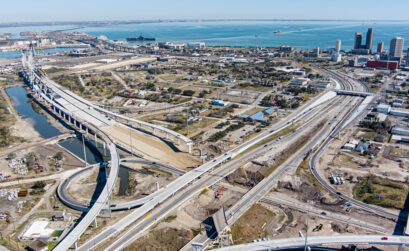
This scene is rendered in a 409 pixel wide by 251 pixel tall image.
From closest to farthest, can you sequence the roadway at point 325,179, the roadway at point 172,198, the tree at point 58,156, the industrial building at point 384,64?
1. the roadway at point 172,198
2. the roadway at point 325,179
3. the tree at point 58,156
4. the industrial building at point 384,64

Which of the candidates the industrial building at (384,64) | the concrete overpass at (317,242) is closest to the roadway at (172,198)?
the concrete overpass at (317,242)

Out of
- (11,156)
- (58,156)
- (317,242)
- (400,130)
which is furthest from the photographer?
(400,130)

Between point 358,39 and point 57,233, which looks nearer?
point 57,233

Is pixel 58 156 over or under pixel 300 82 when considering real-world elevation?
under

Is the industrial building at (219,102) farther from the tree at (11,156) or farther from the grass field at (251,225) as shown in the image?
the tree at (11,156)

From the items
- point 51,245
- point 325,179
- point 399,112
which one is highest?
point 399,112

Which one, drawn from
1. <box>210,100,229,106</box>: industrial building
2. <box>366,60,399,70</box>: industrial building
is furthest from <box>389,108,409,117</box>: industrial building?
<box>366,60,399,70</box>: industrial building

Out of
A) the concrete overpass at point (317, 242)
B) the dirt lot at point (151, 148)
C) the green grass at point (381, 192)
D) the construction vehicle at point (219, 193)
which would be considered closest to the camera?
the concrete overpass at point (317, 242)

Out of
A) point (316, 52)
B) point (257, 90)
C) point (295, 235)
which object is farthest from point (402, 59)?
point (295, 235)

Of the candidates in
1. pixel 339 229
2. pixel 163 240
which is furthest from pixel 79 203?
pixel 339 229

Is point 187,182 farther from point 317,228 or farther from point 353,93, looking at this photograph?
point 353,93
